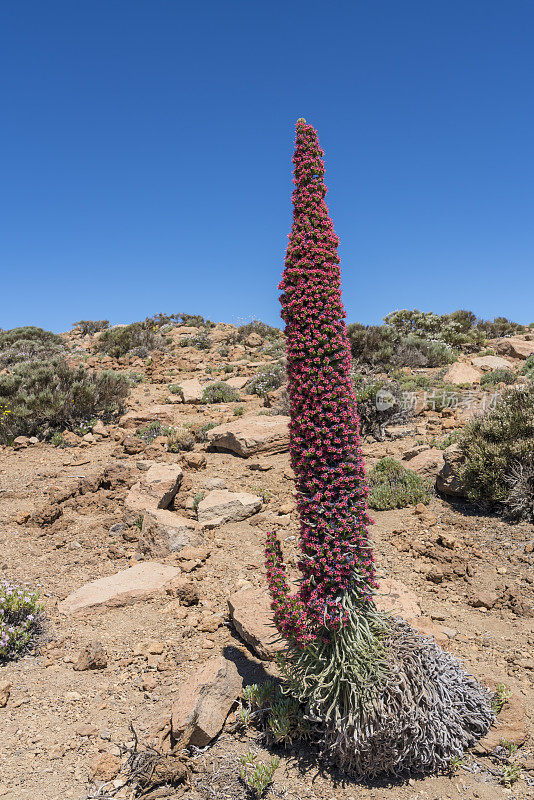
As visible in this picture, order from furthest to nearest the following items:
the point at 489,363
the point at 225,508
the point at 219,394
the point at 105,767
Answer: the point at 489,363 < the point at 219,394 < the point at 225,508 < the point at 105,767

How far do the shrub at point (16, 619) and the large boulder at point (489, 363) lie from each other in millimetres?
12675

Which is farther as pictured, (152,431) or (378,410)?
(152,431)

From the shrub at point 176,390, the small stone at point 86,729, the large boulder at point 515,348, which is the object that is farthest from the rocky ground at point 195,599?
the large boulder at point 515,348

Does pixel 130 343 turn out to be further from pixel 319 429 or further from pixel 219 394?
pixel 319 429

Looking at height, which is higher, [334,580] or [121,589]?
[334,580]

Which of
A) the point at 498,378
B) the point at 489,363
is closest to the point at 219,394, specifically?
the point at 498,378

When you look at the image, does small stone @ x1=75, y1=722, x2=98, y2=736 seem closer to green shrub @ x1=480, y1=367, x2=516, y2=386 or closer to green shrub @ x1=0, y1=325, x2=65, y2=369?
green shrub @ x1=480, y1=367, x2=516, y2=386

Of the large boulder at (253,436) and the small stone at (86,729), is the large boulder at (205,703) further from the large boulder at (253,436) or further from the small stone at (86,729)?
the large boulder at (253,436)

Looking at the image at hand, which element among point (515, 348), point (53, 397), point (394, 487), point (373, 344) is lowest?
point (394, 487)

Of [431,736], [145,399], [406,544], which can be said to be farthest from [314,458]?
[145,399]

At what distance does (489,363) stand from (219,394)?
7.92 metres

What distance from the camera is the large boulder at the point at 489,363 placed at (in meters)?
14.2

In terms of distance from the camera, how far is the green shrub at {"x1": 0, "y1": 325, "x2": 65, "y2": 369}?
18922 millimetres

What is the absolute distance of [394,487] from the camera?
7.54m
